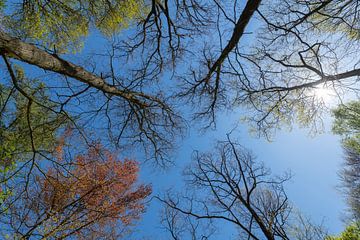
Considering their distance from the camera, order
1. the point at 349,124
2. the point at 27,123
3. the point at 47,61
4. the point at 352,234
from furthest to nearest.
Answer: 1. the point at 349,124
2. the point at 352,234
3. the point at 27,123
4. the point at 47,61

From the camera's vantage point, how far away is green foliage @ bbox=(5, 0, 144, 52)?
247 inches

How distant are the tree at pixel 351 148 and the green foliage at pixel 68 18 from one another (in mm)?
8560

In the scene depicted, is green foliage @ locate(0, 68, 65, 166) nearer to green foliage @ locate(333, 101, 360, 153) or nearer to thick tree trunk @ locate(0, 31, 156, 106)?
thick tree trunk @ locate(0, 31, 156, 106)

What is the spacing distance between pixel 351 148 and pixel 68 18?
44.1ft

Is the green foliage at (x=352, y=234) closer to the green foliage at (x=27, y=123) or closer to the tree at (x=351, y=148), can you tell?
the tree at (x=351, y=148)

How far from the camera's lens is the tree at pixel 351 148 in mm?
10508

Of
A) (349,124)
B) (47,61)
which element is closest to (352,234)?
(349,124)

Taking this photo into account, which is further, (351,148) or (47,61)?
(351,148)

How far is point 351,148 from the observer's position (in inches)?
495

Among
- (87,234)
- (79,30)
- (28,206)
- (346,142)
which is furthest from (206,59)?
(346,142)

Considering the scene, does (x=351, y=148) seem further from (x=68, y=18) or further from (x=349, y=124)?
(x=68, y=18)

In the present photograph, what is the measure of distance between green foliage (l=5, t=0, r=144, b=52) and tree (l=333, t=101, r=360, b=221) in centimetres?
856

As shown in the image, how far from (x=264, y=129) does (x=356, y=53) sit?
306cm

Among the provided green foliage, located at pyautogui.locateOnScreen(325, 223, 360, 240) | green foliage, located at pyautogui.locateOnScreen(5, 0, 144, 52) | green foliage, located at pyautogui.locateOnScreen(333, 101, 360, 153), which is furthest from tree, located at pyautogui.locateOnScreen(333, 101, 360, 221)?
green foliage, located at pyautogui.locateOnScreen(5, 0, 144, 52)
